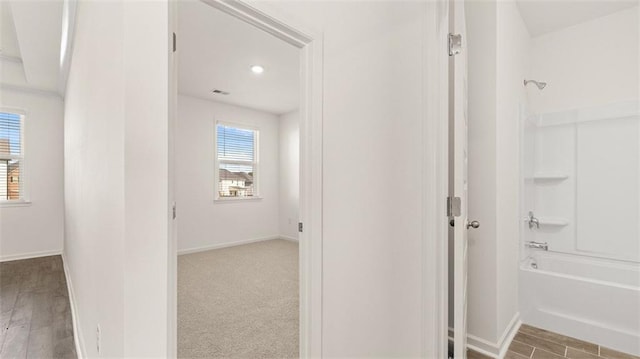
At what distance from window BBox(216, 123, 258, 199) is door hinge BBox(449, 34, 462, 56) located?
14.7 ft

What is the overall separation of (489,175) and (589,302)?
4.18 ft

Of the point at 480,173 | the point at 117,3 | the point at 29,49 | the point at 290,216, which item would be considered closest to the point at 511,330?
the point at 480,173

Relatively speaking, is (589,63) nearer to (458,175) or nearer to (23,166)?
(458,175)

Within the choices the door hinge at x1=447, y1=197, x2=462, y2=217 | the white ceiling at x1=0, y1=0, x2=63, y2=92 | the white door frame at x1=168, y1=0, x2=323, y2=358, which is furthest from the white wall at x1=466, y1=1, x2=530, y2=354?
the white ceiling at x1=0, y1=0, x2=63, y2=92

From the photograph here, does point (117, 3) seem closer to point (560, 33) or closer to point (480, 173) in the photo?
point (480, 173)

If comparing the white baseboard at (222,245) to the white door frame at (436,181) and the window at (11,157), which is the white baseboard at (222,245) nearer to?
the window at (11,157)

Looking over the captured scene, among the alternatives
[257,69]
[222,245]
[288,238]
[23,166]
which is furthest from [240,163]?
[23,166]

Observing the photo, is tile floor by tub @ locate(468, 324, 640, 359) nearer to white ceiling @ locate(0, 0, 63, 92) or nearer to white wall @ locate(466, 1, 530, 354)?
white wall @ locate(466, 1, 530, 354)

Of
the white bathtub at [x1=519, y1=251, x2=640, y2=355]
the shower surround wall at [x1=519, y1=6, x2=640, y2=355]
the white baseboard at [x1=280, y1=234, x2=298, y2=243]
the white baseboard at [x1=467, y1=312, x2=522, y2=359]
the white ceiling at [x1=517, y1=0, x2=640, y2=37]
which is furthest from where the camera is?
the white baseboard at [x1=280, y1=234, x2=298, y2=243]

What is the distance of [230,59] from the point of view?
11.3 feet

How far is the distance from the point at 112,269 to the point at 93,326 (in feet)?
2.41

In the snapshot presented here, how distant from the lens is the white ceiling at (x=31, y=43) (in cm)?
264

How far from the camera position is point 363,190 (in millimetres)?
1487

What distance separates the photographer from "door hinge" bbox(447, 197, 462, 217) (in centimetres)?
143
